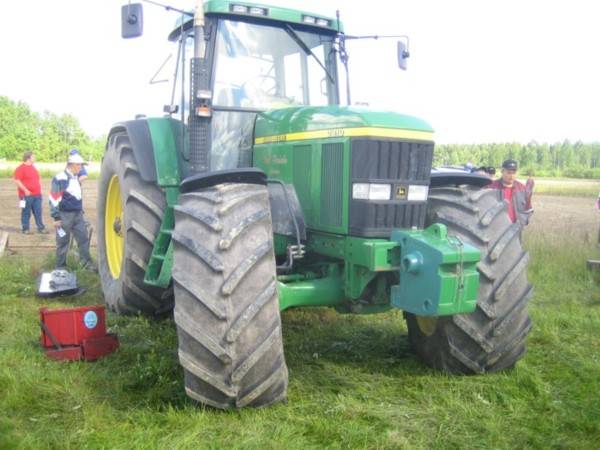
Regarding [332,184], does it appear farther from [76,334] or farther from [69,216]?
[69,216]

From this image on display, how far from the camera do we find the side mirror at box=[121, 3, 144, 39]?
181 inches

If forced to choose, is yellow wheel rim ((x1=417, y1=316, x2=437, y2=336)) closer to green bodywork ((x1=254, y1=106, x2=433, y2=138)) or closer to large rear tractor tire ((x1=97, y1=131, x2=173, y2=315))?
green bodywork ((x1=254, y1=106, x2=433, y2=138))

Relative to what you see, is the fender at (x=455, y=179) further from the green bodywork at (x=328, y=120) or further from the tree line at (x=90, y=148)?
the tree line at (x=90, y=148)

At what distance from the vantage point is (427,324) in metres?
4.56

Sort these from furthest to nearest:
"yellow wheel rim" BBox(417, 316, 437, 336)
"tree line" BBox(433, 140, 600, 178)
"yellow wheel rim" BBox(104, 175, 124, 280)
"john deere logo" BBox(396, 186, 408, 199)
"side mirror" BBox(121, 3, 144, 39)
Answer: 1. "tree line" BBox(433, 140, 600, 178)
2. "yellow wheel rim" BBox(104, 175, 124, 280)
3. "side mirror" BBox(121, 3, 144, 39)
4. "yellow wheel rim" BBox(417, 316, 437, 336)
5. "john deere logo" BBox(396, 186, 408, 199)

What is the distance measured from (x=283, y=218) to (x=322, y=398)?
4.26ft

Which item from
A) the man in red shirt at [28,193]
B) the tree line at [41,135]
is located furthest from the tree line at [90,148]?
the man in red shirt at [28,193]

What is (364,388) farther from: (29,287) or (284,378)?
(29,287)

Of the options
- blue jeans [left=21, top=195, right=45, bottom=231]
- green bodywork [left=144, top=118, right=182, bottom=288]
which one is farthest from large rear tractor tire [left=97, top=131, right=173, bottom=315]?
blue jeans [left=21, top=195, right=45, bottom=231]

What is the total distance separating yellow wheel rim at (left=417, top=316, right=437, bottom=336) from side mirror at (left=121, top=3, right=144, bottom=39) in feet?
10.1

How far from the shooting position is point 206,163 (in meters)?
4.86

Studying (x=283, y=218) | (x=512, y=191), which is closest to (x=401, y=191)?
(x=283, y=218)

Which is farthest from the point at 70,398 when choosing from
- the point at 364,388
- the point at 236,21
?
the point at 236,21

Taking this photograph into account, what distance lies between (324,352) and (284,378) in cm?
137
